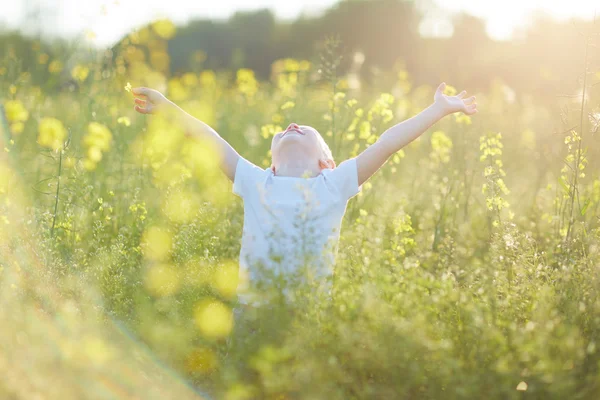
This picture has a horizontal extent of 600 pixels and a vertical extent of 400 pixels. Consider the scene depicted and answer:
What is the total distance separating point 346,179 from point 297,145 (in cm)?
28

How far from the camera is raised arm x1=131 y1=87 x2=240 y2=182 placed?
3100mm

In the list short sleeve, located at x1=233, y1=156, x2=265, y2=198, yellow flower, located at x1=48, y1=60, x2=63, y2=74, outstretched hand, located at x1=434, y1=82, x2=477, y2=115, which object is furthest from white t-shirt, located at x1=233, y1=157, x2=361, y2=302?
yellow flower, located at x1=48, y1=60, x2=63, y2=74

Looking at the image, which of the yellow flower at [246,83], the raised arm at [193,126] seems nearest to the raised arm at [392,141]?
the raised arm at [193,126]

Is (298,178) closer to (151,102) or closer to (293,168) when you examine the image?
(293,168)

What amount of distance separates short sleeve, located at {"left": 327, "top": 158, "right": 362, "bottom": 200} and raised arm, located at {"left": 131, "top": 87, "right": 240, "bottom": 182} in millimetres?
475

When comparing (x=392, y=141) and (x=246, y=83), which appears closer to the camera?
(x=392, y=141)

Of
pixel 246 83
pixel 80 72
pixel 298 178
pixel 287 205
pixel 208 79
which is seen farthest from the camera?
pixel 208 79

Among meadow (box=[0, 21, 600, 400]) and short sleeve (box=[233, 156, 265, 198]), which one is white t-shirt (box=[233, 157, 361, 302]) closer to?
short sleeve (box=[233, 156, 265, 198])

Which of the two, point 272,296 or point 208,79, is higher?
point 208,79

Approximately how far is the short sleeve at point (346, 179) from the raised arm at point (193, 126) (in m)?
0.48

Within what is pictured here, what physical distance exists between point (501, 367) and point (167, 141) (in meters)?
2.95

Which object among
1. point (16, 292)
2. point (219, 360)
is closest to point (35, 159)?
point (16, 292)

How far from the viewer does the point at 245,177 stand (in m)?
3.02

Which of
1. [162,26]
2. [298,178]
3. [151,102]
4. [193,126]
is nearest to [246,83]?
[162,26]
